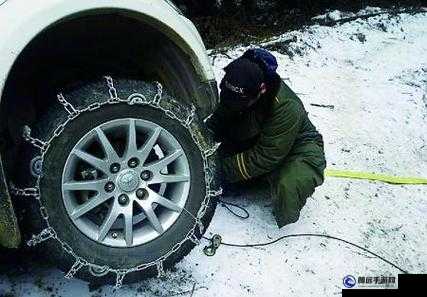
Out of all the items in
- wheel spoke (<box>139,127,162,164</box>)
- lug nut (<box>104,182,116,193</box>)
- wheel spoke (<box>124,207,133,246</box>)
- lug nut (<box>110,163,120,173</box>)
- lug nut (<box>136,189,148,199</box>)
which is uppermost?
wheel spoke (<box>139,127,162,164</box>)

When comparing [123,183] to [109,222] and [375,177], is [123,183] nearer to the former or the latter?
[109,222]

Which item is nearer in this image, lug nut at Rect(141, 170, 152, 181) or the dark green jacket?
lug nut at Rect(141, 170, 152, 181)

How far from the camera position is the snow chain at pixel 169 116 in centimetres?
263

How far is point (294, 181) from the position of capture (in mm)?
3617

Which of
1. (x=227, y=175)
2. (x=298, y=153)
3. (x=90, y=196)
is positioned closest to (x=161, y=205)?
(x=90, y=196)

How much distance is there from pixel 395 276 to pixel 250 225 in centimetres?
92

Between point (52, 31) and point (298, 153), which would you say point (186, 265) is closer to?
point (298, 153)

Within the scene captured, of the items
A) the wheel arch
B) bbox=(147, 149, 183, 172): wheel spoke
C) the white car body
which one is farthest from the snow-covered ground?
the white car body

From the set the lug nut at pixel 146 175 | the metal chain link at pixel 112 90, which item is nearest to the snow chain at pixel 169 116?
the metal chain link at pixel 112 90

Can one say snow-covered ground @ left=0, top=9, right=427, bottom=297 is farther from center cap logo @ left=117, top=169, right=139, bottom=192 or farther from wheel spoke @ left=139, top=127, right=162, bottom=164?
wheel spoke @ left=139, top=127, right=162, bottom=164

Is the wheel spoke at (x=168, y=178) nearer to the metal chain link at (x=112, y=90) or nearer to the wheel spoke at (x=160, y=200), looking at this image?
the wheel spoke at (x=160, y=200)

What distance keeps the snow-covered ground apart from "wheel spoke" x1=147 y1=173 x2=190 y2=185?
625 mm

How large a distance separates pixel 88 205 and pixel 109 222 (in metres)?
0.13

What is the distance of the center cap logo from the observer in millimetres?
2787
